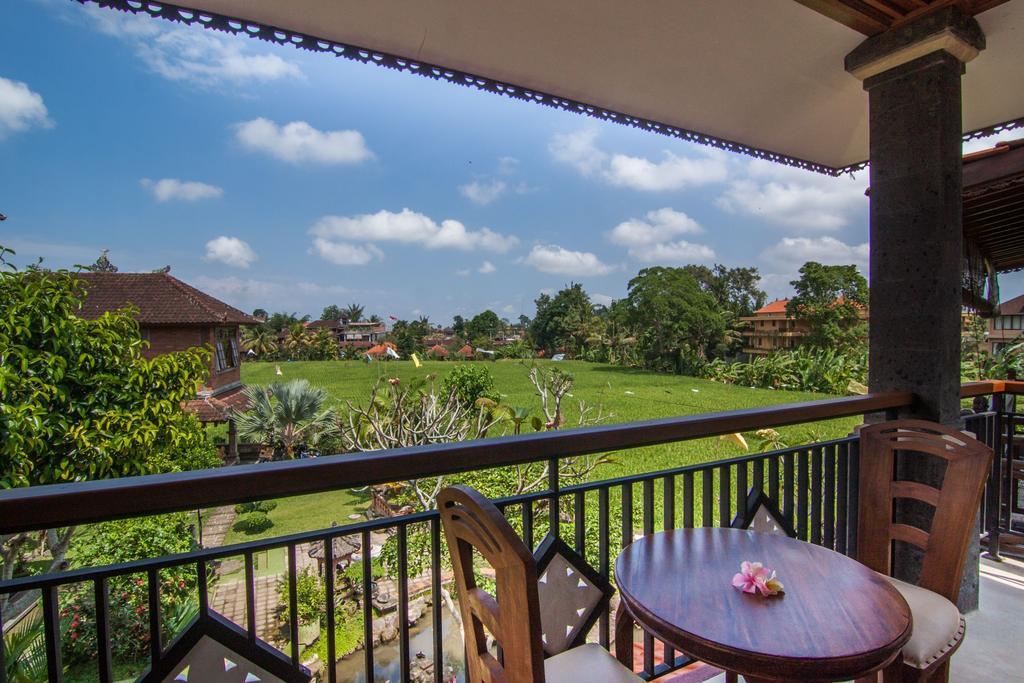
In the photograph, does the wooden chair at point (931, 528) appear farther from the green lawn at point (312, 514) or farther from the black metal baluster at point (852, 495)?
the green lawn at point (312, 514)

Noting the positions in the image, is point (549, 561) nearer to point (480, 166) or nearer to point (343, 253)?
point (343, 253)

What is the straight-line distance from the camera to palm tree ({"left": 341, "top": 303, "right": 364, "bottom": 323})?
135 feet

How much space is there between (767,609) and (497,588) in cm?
60

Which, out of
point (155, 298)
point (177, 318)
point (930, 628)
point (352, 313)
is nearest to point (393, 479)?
point (930, 628)

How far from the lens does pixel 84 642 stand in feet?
19.9

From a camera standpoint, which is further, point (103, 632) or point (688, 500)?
point (688, 500)

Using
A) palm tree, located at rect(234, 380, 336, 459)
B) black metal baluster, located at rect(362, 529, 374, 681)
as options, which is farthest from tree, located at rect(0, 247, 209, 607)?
palm tree, located at rect(234, 380, 336, 459)

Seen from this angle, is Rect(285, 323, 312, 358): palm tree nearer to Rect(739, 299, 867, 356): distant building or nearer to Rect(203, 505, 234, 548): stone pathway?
Rect(203, 505, 234, 548): stone pathway

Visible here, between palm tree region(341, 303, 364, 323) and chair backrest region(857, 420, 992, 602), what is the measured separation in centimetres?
4166

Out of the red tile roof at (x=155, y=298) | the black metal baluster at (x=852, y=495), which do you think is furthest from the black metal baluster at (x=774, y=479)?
the red tile roof at (x=155, y=298)

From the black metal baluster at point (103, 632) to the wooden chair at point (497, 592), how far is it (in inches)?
21.6

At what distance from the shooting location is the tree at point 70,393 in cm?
549

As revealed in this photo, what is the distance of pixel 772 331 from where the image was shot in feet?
105

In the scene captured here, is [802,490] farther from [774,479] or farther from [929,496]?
[929,496]
